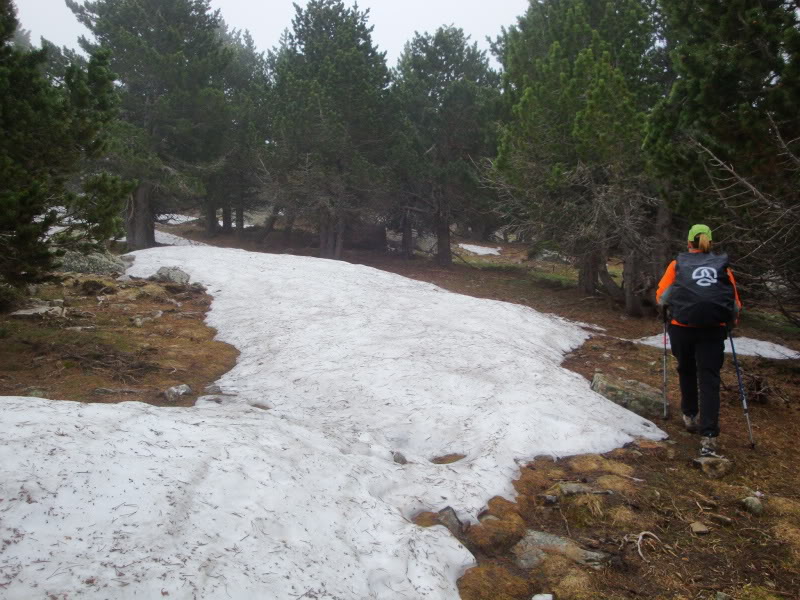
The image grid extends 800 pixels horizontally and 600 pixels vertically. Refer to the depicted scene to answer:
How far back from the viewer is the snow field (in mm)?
2963

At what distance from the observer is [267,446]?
174 inches

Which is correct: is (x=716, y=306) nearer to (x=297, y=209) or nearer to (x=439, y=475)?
(x=439, y=475)

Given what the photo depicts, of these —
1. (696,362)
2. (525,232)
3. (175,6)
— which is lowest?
(696,362)

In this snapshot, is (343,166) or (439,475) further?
(343,166)

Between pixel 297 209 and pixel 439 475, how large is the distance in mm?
19845

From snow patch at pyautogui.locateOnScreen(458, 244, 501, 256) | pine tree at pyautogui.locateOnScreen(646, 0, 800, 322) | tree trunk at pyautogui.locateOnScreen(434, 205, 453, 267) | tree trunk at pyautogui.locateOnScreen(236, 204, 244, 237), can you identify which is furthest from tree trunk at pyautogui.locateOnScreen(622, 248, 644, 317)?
tree trunk at pyautogui.locateOnScreen(236, 204, 244, 237)

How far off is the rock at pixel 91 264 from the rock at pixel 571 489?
1340 centimetres

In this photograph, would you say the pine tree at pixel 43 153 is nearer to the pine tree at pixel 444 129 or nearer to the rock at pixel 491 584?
the rock at pixel 491 584

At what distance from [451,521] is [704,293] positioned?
373cm

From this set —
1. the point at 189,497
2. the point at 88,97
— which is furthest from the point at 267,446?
the point at 88,97

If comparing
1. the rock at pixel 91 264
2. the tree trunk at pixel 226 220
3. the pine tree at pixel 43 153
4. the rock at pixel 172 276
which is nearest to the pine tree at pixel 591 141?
the rock at pixel 172 276

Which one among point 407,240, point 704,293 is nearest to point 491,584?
point 704,293

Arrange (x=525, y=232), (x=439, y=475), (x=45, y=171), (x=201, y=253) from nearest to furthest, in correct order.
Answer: (x=439, y=475) → (x=45, y=171) → (x=525, y=232) → (x=201, y=253)

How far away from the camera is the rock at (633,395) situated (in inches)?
278
